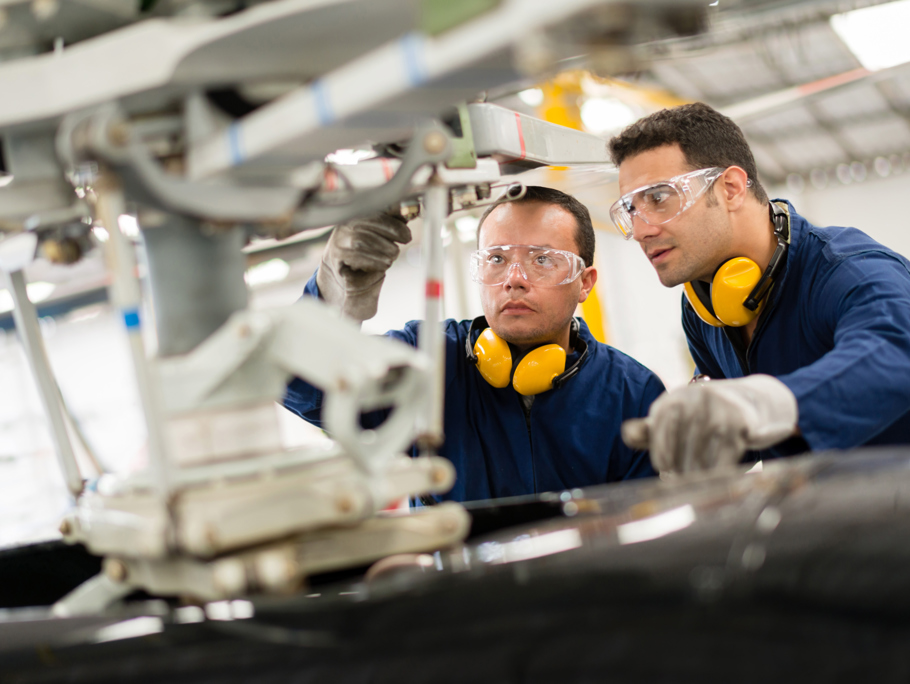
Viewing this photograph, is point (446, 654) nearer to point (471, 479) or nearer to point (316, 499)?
point (316, 499)

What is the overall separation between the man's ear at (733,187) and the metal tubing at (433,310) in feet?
3.09

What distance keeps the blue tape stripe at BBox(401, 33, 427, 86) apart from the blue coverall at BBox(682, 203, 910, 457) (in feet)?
2.60

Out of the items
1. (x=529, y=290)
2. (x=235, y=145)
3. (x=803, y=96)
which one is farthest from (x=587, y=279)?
(x=803, y=96)

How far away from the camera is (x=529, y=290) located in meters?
2.02

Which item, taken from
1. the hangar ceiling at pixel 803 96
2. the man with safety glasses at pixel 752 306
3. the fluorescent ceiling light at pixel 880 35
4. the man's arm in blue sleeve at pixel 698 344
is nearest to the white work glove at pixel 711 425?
the man with safety glasses at pixel 752 306

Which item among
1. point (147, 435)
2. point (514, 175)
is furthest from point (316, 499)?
point (514, 175)

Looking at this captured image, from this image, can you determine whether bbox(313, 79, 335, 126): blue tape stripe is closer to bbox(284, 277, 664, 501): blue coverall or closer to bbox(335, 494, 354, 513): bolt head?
bbox(335, 494, 354, 513): bolt head

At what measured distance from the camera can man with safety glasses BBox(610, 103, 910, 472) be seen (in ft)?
3.79

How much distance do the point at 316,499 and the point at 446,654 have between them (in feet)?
0.81

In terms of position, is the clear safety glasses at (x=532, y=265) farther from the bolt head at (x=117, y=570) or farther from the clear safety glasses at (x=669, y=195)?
the bolt head at (x=117, y=570)

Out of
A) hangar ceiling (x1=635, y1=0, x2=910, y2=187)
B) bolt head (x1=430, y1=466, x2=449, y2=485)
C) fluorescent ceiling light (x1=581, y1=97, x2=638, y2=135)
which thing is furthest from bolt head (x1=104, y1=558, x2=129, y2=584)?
fluorescent ceiling light (x1=581, y1=97, x2=638, y2=135)

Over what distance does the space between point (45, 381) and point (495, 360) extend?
1050 millimetres

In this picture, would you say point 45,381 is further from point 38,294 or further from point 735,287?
A: point 38,294

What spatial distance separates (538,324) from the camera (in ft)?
6.70
